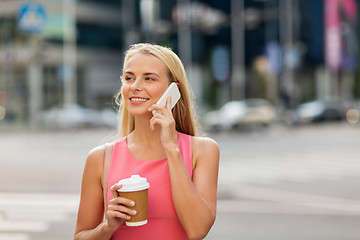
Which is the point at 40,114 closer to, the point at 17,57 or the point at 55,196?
the point at 17,57

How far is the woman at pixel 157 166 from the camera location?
2.26 metres

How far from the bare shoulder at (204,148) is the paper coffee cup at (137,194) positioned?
0.35 meters

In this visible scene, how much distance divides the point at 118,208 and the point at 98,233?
0.23m

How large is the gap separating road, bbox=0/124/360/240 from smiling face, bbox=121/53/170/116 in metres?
0.73

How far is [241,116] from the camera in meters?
30.8

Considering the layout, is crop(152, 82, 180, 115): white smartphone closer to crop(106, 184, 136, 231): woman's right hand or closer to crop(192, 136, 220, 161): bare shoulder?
crop(192, 136, 220, 161): bare shoulder

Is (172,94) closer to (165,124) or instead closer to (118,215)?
(165,124)

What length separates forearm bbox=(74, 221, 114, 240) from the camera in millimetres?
2223

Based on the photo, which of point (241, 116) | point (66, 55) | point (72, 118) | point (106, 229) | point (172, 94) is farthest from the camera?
point (66, 55)

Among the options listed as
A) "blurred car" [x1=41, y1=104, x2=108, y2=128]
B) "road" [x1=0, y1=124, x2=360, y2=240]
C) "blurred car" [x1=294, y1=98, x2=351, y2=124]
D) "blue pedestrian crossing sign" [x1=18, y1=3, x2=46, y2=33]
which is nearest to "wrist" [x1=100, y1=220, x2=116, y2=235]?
"road" [x1=0, y1=124, x2=360, y2=240]

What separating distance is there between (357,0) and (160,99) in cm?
5993

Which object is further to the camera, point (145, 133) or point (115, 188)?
point (145, 133)

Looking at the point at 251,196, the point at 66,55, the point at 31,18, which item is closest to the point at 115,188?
the point at 251,196

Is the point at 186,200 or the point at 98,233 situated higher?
the point at 186,200
